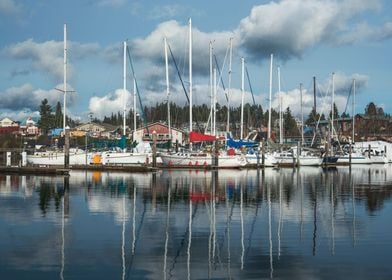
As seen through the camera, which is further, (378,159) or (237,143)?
(378,159)

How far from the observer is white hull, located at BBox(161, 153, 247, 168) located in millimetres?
71125

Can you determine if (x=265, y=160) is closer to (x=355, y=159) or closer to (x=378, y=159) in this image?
(x=355, y=159)

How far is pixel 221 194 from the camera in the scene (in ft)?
116

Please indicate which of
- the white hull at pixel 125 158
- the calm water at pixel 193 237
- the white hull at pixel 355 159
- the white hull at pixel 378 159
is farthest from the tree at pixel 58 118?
the calm water at pixel 193 237

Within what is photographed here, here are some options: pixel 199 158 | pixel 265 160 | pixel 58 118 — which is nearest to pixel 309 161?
pixel 265 160

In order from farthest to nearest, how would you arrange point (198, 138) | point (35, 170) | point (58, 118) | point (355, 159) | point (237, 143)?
point (58, 118) < point (355, 159) < point (237, 143) < point (198, 138) < point (35, 170)

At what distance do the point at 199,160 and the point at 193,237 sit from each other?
52.6 meters

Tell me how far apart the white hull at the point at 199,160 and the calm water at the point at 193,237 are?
36963mm

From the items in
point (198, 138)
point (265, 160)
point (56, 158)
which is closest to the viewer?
point (198, 138)

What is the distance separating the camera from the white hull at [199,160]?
7112cm

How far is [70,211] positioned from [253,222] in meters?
8.47

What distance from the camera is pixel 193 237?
18891 mm

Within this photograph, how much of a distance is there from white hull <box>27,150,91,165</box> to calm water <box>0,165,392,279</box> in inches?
1538

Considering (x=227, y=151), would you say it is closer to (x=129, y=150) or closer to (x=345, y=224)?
(x=129, y=150)
